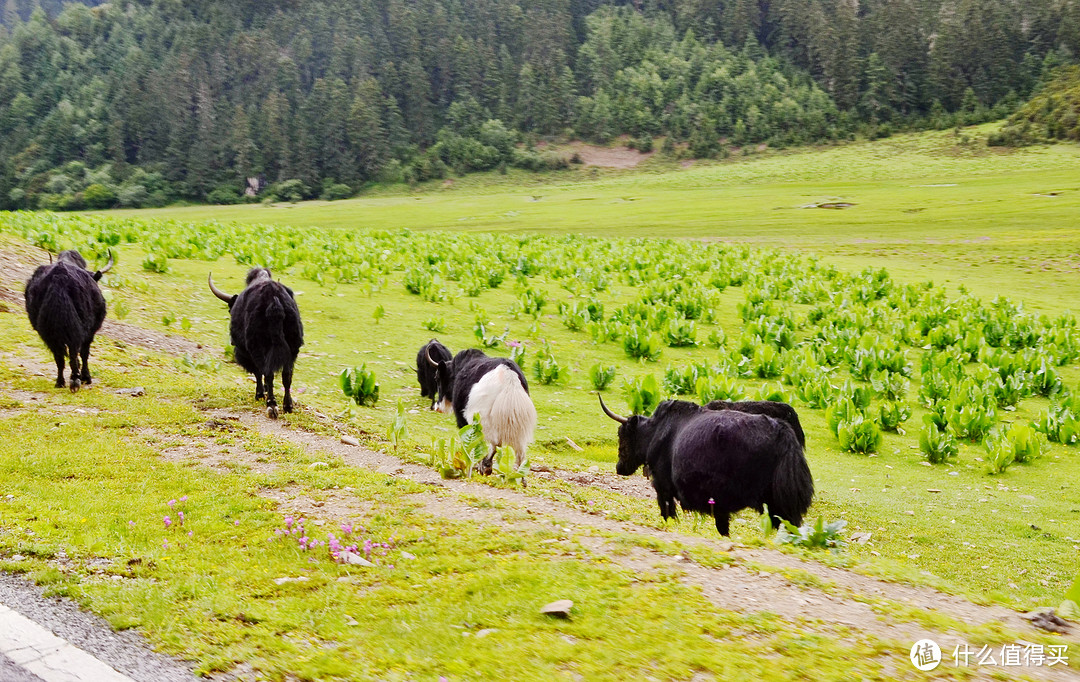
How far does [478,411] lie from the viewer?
8.89 meters

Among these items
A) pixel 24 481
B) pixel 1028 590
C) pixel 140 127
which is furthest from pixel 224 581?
pixel 140 127

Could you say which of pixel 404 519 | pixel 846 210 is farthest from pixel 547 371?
pixel 846 210

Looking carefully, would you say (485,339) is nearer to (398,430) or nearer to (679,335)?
(679,335)

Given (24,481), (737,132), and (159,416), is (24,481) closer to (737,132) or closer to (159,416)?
(159,416)

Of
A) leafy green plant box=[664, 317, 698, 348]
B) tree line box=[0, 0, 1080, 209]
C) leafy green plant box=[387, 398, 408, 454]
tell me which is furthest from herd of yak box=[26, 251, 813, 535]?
tree line box=[0, 0, 1080, 209]

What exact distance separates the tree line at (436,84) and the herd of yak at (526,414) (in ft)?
304

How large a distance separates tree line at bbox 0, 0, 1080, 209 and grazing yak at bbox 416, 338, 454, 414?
90797 mm

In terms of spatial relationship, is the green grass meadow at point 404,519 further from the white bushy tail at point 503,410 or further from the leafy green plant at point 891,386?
the leafy green plant at point 891,386

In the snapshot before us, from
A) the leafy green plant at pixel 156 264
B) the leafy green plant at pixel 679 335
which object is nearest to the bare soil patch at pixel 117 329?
the leafy green plant at pixel 156 264

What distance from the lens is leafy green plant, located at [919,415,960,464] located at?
11.2 m

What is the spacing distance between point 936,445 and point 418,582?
28.1ft

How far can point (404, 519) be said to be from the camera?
6.39 meters

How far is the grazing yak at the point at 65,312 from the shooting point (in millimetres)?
9930

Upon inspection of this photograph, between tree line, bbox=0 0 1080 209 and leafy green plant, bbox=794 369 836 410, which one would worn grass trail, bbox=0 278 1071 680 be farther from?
tree line, bbox=0 0 1080 209
